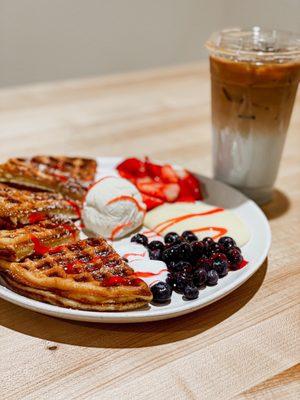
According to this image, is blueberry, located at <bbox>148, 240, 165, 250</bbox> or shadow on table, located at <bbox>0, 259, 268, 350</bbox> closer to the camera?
shadow on table, located at <bbox>0, 259, 268, 350</bbox>

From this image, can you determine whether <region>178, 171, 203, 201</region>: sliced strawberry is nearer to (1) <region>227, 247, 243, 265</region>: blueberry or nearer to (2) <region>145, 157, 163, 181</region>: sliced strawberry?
(2) <region>145, 157, 163, 181</region>: sliced strawberry

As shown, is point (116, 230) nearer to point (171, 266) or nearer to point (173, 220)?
point (173, 220)

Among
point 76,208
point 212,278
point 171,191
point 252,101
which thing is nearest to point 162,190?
point 171,191

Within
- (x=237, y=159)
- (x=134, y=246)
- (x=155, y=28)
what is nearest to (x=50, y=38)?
(x=155, y=28)

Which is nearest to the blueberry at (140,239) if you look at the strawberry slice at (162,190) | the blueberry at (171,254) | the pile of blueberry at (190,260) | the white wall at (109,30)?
the pile of blueberry at (190,260)

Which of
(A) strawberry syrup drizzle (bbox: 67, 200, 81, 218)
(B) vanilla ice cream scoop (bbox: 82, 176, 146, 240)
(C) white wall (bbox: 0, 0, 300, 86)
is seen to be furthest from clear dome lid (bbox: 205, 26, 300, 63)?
(C) white wall (bbox: 0, 0, 300, 86)

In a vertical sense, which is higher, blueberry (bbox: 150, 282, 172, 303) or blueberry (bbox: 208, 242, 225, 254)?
blueberry (bbox: 150, 282, 172, 303)
